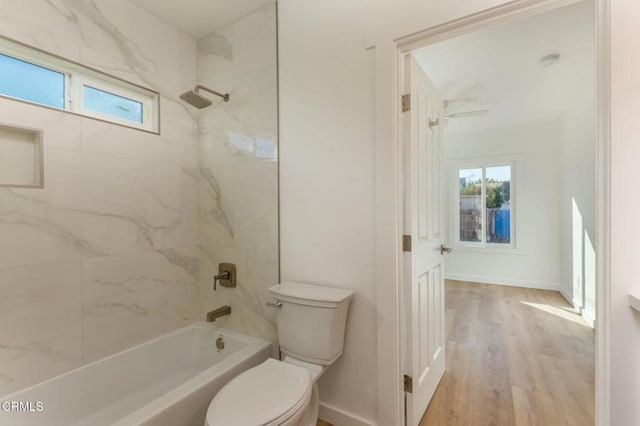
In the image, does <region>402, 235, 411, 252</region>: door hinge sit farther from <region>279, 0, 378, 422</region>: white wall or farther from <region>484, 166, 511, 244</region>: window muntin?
<region>484, 166, 511, 244</region>: window muntin

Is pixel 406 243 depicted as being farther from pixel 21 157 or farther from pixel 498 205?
pixel 498 205

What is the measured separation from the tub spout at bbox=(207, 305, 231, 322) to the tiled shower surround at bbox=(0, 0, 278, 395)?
0.09 metres

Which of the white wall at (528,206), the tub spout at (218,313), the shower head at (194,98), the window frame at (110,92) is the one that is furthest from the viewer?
the white wall at (528,206)

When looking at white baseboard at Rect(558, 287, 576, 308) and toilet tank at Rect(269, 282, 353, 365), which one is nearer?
toilet tank at Rect(269, 282, 353, 365)

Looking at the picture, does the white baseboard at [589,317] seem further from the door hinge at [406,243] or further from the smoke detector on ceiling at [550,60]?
the door hinge at [406,243]

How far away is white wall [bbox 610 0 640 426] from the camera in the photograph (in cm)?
93

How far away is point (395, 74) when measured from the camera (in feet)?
4.52

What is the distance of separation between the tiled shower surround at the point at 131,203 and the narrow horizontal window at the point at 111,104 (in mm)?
133

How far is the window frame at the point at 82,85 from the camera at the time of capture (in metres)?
1.43

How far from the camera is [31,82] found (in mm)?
1468

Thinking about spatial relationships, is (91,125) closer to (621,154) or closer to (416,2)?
(416,2)

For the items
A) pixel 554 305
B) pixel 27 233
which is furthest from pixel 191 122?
pixel 554 305

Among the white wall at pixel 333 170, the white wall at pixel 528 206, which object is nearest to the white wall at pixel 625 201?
the white wall at pixel 333 170

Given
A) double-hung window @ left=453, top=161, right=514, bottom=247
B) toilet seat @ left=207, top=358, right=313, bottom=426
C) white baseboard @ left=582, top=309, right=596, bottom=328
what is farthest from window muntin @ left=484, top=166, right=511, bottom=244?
toilet seat @ left=207, top=358, right=313, bottom=426
